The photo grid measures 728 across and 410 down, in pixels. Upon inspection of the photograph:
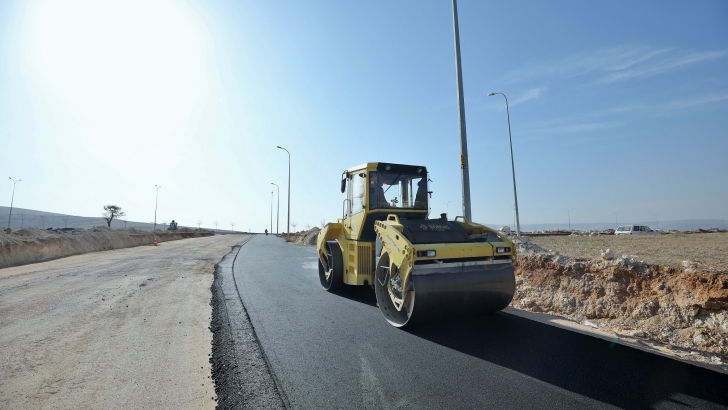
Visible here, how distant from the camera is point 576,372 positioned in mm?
3811

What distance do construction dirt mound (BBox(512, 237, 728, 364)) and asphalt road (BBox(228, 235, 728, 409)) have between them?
1.16 metres

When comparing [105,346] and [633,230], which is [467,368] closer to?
[105,346]

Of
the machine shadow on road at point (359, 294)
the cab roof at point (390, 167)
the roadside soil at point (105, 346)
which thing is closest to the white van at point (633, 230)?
the machine shadow on road at point (359, 294)

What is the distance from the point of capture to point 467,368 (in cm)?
396

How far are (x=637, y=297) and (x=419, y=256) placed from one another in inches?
159

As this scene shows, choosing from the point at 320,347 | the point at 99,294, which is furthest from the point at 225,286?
the point at 320,347

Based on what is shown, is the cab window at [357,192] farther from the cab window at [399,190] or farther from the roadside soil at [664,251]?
the roadside soil at [664,251]

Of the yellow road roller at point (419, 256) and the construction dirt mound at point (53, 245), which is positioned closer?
the yellow road roller at point (419, 256)

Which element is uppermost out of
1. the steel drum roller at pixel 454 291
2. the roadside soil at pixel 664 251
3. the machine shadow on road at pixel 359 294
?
the roadside soil at pixel 664 251

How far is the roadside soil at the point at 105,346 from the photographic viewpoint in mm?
3449

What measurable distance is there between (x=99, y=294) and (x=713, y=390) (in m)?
10.0

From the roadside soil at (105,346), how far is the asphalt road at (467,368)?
0.90 metres

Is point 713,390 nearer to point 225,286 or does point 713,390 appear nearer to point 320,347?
point 320,347

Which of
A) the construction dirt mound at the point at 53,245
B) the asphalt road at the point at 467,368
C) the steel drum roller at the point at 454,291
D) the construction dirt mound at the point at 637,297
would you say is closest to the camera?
the asphalt road at the point at 467,368
